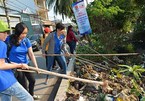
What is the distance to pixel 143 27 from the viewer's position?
15.5 meters

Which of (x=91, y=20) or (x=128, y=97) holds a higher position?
(x=91, y=20)

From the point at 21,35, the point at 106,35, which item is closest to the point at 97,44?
the point at 106,35

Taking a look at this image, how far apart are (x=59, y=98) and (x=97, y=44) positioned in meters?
7.97

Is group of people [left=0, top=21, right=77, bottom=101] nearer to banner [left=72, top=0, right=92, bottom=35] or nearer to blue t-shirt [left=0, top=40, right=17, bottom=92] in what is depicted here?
blue t-shirt [left=0, top=40, right=17, bottom=92]

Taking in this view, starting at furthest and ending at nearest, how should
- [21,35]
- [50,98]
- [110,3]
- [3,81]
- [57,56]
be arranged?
[110,3], [57,56], [50,98], [21,35], [3,81]

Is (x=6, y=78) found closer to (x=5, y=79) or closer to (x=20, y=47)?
(x=5, y=79)

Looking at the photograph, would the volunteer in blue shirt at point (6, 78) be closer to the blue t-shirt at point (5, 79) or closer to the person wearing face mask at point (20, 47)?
the blue t-shirt at point (5, 79)

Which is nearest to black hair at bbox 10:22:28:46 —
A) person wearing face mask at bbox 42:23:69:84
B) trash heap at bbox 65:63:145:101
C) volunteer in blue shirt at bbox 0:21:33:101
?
volunteer in blue shirt at bbox 0:21:33:101

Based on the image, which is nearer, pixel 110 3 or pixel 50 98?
pixel 50 98

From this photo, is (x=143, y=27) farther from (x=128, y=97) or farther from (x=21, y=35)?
(x=21, y=35)

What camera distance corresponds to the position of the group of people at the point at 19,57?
13.3ft

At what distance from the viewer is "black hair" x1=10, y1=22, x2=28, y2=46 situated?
17.3ft

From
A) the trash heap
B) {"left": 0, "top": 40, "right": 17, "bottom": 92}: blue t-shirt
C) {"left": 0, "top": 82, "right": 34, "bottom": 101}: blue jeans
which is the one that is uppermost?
{"left": 0, "top": 40, "right": 17, "bottom": 92}: blue t-shirt

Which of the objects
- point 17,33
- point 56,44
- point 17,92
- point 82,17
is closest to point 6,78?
point 17,92
